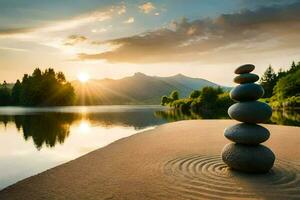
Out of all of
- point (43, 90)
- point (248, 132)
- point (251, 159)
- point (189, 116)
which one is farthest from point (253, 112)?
point (43, 90)

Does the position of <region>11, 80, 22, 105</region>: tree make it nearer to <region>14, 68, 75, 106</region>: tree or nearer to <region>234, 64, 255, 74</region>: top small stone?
<region>14, 68, 75, 106</region>: tree

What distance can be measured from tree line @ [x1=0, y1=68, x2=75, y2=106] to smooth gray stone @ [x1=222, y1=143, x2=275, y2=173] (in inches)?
5859

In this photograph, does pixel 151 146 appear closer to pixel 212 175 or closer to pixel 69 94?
pixel 212 175

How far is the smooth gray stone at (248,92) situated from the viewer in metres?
15.0

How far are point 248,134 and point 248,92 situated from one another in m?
1.95

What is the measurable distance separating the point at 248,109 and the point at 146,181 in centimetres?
569

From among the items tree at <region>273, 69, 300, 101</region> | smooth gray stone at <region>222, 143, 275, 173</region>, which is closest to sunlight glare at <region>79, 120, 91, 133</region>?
smooth gray stone at <region>222, 143, 275, 173</region>

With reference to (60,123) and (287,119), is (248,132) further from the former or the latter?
(287,119)

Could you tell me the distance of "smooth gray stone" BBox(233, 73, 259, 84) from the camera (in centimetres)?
1528

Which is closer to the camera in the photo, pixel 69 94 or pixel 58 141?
pixel 58 141

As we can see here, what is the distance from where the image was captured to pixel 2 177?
16.8 meters

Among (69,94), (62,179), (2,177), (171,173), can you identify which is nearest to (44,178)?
(62,179)

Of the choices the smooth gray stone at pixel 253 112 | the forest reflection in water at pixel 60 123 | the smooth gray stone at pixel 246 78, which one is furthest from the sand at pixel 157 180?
the forest reflection in water at pixel 60 123

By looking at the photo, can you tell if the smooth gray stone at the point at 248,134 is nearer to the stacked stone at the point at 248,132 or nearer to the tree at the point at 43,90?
the stacked stone at the point at 248,132
